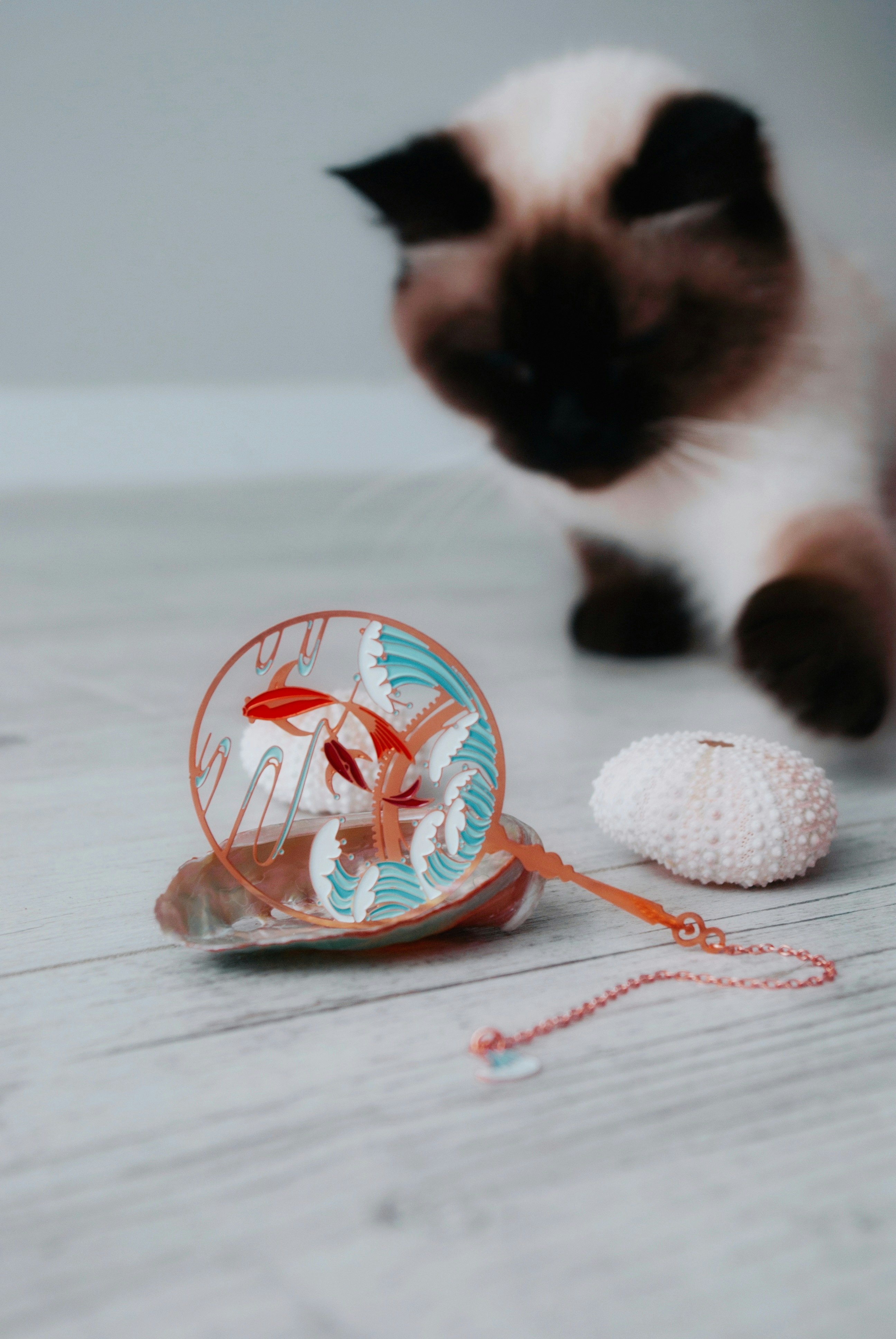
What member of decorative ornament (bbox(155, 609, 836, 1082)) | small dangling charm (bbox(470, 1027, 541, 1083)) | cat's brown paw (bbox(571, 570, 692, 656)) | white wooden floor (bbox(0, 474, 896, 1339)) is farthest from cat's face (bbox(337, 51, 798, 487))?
→ small dangling charm (bbox(470, 1027, 541, 1083))

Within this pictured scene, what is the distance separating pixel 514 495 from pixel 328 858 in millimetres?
929

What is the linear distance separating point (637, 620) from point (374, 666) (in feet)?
2.74

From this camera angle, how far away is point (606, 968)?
55cm

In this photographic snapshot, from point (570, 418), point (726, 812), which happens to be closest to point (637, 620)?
point (570, 418)

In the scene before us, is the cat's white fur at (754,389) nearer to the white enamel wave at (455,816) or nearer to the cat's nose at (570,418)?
the cat's nose at (570,418)

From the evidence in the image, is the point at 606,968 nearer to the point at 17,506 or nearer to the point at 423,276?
the point at 423,276

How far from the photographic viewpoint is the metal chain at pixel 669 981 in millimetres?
481

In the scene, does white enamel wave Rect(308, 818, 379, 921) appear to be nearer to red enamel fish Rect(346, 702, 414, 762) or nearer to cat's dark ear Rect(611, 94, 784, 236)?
red enamel fish Rect(346, 702, 414, 762)

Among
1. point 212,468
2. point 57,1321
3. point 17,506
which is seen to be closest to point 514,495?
point 57,1321

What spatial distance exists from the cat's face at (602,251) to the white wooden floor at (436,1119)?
1.51ft

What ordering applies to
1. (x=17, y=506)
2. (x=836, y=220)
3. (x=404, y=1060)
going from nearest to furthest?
(x=404, y=1060) < (x=836, y=220) < (x=17, y=506)

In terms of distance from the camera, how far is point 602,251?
3.52 ft

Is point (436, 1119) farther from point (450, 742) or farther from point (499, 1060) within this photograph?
point (450, 742)

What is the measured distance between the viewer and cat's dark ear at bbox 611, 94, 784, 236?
99 centimetres
